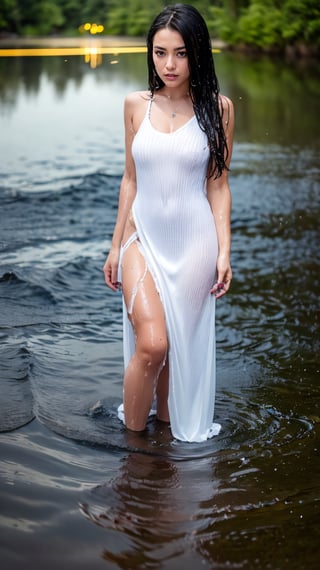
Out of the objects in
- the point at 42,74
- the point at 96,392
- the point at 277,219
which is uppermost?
the point at 96,392

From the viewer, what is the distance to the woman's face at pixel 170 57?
405 centimetres

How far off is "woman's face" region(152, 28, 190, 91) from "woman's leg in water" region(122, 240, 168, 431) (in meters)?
0.70

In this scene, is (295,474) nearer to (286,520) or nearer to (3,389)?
(286,520)

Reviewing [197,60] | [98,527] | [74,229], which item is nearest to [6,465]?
[98,527]

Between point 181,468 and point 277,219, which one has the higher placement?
point 181,468

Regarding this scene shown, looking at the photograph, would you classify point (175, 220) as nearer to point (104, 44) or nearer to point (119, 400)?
point (119, 400)

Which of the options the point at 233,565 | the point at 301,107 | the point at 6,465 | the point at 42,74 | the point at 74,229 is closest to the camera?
the point at 233,565

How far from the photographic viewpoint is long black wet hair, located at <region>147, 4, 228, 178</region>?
4039mm

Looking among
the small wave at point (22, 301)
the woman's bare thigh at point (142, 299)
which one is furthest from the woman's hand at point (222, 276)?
the small wave at point (22, 301)

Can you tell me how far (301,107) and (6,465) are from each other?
56.2 feet

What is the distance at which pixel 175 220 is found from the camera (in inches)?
166

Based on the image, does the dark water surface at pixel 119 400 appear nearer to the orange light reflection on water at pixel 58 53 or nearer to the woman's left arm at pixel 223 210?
the woman's left arm at pixel 223 210

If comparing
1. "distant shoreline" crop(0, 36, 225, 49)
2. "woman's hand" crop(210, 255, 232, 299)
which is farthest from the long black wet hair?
"distant shoreline" crop(0, 36, 225, 49)

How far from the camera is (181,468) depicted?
421 centimetres
